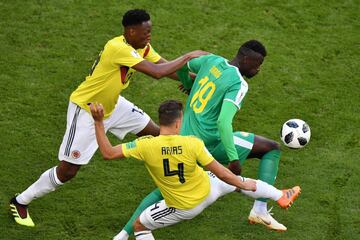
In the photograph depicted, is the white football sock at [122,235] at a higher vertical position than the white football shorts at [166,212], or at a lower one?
lower

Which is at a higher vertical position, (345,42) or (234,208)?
(345,42)

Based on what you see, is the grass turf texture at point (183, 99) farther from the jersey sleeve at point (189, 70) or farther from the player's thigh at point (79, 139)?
the jersey sleeve at point (189, 70)

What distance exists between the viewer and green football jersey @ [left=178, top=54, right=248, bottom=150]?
9.40 meters

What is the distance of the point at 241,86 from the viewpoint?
9383 mm

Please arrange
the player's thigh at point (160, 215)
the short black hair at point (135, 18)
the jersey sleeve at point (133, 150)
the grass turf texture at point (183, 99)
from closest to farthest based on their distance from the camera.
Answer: the jersey sleeve at point (133, 150) < the player's thigh at point (160, 215) < the short black hair at point (135, 18) < the grass turf texture at point (183, 99)

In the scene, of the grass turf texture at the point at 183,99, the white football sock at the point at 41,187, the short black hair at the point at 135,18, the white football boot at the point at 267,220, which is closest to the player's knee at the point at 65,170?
the white football sock at the point at 41,187

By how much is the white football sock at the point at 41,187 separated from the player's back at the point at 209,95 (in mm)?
1665

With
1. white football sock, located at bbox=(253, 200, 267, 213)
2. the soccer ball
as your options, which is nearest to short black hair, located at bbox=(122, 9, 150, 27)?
the soccer ball

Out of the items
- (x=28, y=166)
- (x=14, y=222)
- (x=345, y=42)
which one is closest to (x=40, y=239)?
(x=14, y=222)

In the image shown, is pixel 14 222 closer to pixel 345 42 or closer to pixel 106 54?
pixel 106 54

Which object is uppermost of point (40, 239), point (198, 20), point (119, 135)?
point (198, 20)

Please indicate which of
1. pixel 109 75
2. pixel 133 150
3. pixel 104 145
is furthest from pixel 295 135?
pixel 104 145

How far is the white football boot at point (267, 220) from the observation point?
10.2 metres

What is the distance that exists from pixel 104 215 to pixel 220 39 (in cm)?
461
